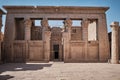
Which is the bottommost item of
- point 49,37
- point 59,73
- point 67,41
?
point 59,73

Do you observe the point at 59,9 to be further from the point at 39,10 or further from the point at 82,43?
the point at 82,43

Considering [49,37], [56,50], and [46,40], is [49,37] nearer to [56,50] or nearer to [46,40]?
[46,40]

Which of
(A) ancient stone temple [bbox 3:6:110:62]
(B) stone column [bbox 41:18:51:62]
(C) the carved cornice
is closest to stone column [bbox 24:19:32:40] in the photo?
(A) ancient stone temple [bbox 3:6:110:62]

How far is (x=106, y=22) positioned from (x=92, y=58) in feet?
15.4

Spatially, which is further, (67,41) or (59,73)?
(67,41)

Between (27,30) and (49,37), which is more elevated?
(27,30)

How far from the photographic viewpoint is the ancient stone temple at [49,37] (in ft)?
74.4

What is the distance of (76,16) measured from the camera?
23.2 meters

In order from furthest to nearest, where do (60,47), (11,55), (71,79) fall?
1. (60,47)
2. (11,55)
3. (71,79)

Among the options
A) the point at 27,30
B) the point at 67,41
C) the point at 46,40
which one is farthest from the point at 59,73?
the point at 27,30

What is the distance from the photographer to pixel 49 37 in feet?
75.9

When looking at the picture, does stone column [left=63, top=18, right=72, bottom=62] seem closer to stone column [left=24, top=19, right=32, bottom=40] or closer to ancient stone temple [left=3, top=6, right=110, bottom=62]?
ancient stone temple [left=3, top=6, right=110, bottom=62]

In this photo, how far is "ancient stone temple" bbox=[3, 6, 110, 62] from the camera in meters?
22.7

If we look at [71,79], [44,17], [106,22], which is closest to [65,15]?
[44,17]
